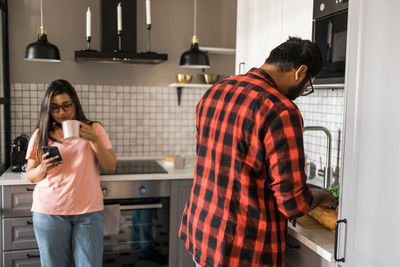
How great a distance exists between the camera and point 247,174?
1.48m

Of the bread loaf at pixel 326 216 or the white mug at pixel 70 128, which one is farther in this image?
the white mug at pixel 70 128

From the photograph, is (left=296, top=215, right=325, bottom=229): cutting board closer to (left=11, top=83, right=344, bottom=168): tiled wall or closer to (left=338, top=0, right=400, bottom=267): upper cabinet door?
(left=338, top=0, right=400, bottom=267): upper cabinet door

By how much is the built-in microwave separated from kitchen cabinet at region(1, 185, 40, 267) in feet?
6.38

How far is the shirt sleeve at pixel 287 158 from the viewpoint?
1387mm

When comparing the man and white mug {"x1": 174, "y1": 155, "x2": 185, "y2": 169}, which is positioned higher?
the man

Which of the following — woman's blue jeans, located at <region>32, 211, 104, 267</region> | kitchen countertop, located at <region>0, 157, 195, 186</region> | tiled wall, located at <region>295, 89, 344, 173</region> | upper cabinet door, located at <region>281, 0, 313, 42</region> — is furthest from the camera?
kitchen countertop, located at <region>0, 157, 195, 186</region>

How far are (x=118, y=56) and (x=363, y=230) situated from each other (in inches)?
84.7

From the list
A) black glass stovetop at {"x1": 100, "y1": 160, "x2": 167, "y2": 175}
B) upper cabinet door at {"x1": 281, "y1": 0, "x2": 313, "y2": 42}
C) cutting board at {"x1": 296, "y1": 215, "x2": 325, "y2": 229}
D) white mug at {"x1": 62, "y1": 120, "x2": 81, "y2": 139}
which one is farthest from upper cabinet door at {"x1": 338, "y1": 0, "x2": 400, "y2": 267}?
black glass stovetop at {"x1": 100, "y1": 160, "x2": 167, "y2": 175}

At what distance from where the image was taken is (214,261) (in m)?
1.57

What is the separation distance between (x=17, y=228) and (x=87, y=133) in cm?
95

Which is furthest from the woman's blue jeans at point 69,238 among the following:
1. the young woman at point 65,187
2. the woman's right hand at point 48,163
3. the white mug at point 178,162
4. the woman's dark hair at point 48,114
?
the white mug at point 178,162

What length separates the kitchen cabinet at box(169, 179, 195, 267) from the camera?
3.04 metres

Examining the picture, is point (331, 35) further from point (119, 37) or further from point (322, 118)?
point (119, 37)

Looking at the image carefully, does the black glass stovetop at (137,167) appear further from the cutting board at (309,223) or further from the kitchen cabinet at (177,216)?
the cutting board at (309,223)
